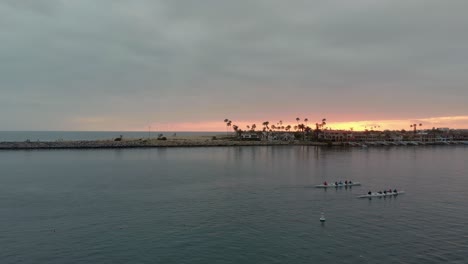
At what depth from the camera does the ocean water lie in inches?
1470

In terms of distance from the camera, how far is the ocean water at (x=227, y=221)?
37344mm

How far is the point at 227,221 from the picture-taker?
48.8 meters

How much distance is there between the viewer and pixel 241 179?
87.0m

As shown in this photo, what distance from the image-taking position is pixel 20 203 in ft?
196

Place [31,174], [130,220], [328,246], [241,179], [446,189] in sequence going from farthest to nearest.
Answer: [31,174]
[241,179]
[446,189]
[130,220]
[328,246]

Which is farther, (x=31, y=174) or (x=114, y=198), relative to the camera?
(x=31, y=174)

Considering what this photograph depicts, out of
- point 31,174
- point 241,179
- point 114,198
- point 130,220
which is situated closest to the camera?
point 130,220

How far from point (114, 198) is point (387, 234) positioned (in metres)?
43.8

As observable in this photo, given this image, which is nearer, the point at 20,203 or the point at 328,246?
the point at 328,246

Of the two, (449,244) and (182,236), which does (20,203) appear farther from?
(449,244)

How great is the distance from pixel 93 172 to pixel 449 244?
279 feet

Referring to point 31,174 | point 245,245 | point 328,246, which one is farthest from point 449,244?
point 31,174

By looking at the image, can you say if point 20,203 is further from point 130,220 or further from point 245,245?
point 245,245

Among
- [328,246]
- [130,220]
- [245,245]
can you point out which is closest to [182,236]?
[245,245]
